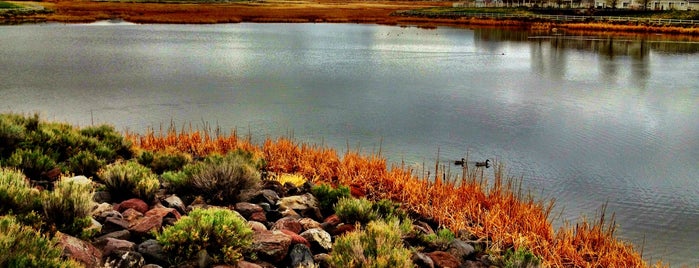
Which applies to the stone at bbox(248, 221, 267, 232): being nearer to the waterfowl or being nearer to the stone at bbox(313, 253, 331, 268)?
the stone at bbox(313, 253, 331, 268)

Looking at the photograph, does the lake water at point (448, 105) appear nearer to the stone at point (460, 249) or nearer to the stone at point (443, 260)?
the stone at point (460, 249)

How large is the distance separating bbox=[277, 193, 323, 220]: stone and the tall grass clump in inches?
25.9

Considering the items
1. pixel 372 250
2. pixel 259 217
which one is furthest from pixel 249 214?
pixel 372 250

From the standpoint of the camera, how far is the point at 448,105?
26.3 meters

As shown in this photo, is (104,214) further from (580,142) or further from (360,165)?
(580,142)

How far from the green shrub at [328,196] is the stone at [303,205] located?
13 cm

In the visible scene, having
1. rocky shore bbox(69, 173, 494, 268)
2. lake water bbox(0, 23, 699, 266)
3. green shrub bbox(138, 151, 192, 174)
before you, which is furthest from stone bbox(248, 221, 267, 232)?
lake water bbox(0, 23, 699, 266)

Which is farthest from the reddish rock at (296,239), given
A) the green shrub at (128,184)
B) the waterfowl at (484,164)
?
the waterfowl at (484,164)

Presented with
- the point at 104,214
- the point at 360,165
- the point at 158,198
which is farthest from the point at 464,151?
the point at 104,214

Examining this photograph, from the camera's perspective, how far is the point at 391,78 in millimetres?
35000

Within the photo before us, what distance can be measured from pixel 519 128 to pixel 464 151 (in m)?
4.44

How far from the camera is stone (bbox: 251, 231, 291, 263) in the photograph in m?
7.58

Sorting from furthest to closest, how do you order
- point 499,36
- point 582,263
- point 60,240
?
point 499,36, point 582,263, point 60,240

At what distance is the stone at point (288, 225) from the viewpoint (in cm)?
884
